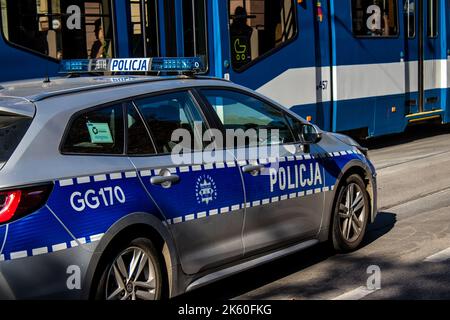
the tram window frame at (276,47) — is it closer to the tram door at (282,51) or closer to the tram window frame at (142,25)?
the tram door at (282,51)

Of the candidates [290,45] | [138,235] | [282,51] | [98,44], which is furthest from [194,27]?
[138,235]

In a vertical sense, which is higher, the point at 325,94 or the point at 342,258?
the point at 325,94

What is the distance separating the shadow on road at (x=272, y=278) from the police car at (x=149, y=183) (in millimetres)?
275

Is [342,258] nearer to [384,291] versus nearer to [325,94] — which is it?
[384,291]

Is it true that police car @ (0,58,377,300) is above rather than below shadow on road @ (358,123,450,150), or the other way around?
above

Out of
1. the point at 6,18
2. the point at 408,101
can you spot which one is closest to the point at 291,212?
the point at 6,18

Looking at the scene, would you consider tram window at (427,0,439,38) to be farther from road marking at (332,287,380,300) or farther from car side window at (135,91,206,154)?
car side window at (135,91,206,154)

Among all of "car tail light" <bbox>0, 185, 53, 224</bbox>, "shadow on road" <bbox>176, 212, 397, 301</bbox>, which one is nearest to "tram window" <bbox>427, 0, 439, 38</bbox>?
"shadow on road" <bbox>176, 212, 397, 301</bbox>

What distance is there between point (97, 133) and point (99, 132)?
2 cm

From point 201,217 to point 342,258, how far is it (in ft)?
6.64

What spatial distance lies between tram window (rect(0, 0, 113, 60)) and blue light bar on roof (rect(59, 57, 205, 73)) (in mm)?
2351

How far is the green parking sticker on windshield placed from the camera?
4368 mm

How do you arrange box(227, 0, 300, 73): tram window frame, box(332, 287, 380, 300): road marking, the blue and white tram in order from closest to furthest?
box(332, 287, 380, 300): road marking, the blue and white tram, box(227, 0, 300, 73): tram window frame
